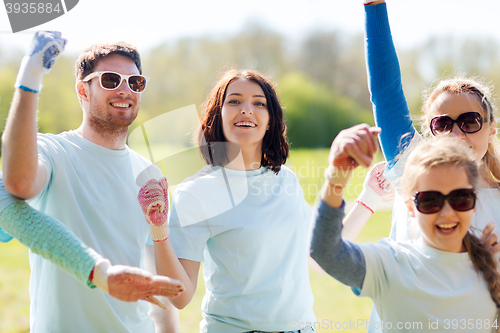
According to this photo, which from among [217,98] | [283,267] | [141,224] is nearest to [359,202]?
[283,267]

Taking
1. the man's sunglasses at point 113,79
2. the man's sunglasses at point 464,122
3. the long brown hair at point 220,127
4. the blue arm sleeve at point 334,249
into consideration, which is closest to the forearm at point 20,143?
the man's sunglasses at point 113,79

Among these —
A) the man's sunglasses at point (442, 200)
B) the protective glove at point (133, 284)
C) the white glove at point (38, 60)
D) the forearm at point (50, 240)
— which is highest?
the white glove at point (38, 60)

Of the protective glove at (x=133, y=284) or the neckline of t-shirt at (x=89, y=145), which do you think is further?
the neckline of t-shirt at (x=89, y=145)

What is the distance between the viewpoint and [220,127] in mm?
2391

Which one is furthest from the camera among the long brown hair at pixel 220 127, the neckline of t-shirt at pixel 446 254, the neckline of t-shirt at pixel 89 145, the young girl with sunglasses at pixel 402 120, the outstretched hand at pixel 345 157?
the long brown hair at pixel 220 127

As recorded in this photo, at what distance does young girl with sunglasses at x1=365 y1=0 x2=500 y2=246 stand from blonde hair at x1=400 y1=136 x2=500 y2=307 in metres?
0.19

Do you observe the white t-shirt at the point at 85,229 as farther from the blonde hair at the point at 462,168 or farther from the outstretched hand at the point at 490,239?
the outstretched hand at the point at 490,239

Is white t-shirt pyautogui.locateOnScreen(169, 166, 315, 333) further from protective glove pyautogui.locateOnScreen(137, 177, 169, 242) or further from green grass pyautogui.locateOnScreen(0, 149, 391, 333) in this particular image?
green grass pyautogui.locateOnScreen(0, 149, 391, 333)

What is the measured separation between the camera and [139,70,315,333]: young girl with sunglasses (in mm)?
1967

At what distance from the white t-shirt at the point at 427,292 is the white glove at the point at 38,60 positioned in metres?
1.42

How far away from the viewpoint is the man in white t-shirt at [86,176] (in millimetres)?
1640

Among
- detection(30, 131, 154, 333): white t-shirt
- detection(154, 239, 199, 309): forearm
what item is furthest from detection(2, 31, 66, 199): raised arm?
detection(154, 239, 199, 309): forearm

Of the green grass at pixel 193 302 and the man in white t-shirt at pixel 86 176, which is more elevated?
the man in white t-shirt at pixel 86 176

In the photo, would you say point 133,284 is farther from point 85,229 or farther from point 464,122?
point 464,122
